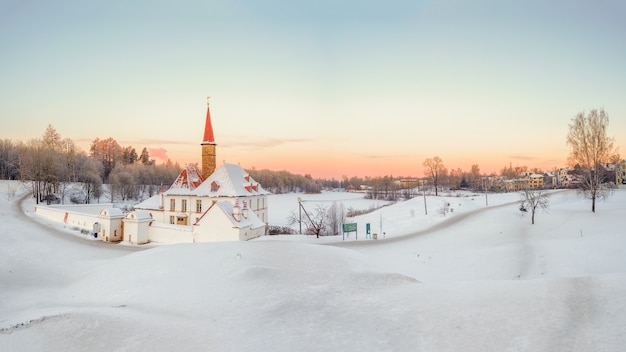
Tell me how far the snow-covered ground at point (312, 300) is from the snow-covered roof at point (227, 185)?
1783 centimetres

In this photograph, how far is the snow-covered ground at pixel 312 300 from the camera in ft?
24.5

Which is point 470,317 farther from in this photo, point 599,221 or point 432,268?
point 599,221

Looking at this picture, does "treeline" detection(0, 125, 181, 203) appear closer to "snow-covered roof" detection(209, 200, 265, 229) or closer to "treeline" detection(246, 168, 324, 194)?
"snow-covered roof" detection(209, 200, 265, 229)

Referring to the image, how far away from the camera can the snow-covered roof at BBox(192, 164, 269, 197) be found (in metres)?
37.1

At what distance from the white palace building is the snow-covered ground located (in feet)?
31.2

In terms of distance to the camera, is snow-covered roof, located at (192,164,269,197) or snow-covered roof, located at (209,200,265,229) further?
snow-covered roof, located at (192,164,269,197)

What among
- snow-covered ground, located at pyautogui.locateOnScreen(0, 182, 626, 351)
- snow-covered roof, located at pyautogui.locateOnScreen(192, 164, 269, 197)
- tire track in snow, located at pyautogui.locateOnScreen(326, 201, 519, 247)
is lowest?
tire track in snow, located at pyautogui.locateOnScreen(326, 201, 519, 247)

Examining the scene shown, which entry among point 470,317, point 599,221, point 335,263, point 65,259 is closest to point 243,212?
point 65,259

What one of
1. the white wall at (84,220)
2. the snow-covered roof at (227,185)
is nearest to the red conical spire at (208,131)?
the snow-covered roof at (227,185)

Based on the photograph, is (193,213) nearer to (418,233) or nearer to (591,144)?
(418,233)

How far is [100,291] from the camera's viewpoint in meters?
12.3

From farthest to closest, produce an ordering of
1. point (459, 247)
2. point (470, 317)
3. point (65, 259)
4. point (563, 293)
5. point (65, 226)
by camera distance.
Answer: point (65, 226)
point (459, 247)
point (65, 259)
point (563, 293)
point (470, 317)

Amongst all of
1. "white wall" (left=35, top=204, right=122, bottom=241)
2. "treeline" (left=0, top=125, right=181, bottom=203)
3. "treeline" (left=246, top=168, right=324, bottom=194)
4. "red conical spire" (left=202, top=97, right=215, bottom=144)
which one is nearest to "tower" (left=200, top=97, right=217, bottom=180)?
"red conical spire" (left=202, top=97, right=215, bottom=144)

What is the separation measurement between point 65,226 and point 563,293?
40057mm
